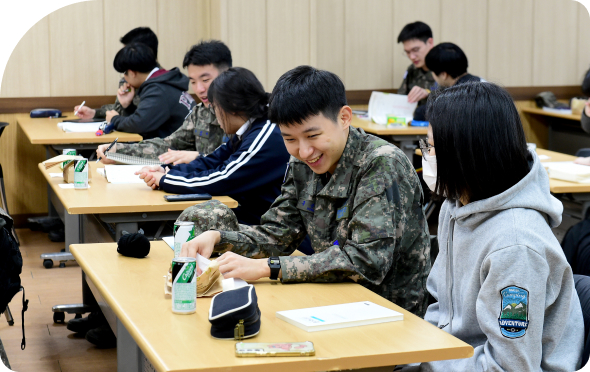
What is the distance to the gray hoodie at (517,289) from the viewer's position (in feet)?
4.72

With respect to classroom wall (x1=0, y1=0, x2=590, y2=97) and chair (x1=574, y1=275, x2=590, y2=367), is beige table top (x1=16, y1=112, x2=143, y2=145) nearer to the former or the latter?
classroom wall (x1=0, y1=0, x2=590, y2=97)

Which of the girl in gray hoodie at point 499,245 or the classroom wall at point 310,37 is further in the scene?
the classroom wall at point 310,37

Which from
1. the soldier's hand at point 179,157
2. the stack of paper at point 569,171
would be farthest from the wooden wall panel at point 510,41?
the soldier's hand at point 179,157

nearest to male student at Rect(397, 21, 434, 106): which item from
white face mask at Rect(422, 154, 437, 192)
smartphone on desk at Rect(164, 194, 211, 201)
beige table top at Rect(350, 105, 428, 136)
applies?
beige table top at Rect(350, 105, 428, 136)

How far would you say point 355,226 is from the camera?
1902 millimetres

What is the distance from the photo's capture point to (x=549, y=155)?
4.50 meters

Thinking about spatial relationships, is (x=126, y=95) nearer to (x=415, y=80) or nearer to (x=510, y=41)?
(x=415, y=80)

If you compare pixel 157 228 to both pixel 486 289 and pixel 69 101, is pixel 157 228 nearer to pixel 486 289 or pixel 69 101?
pixel 486 289

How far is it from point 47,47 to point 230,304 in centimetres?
515

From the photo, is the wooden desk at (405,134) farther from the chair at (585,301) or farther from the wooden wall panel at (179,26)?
the chair at (585,301)

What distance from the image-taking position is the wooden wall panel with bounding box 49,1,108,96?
6.06 meters

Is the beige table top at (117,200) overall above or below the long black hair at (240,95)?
below

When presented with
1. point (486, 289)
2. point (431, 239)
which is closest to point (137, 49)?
point (431, 239)

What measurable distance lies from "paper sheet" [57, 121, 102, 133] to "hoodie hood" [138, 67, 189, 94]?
47 cm
